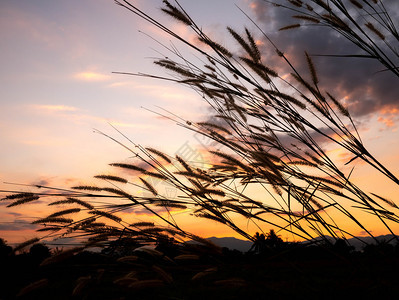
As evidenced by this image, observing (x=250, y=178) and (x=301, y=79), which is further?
(x=250, y=178)

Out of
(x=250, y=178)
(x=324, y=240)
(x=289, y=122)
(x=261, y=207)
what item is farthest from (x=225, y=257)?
(x=289, y=122)

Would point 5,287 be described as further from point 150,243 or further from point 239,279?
point 239,279

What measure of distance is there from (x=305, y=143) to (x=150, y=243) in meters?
0.75

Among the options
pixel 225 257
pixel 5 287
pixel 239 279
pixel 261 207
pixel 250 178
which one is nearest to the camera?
pixel 239 279

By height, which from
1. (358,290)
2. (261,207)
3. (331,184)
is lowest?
(358,290)

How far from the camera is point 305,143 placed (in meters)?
1.35

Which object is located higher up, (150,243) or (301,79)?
(301,79)

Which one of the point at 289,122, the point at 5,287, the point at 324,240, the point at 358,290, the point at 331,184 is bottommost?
the point at 5,287

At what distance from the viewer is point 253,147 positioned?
4.56ft

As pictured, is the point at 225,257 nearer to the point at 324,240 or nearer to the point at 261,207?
the point at 261,207

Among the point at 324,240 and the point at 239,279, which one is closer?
the point at 239,279

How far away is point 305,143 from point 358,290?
58 centimetres

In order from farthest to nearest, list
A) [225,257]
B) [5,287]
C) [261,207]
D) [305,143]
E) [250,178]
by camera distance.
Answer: [5,287]
[250,178]
[305,143]
[261,207]
[225,257]

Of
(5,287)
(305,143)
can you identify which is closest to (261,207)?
(305,143)
